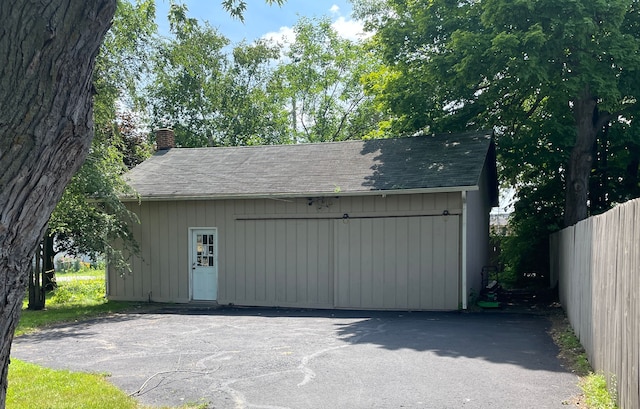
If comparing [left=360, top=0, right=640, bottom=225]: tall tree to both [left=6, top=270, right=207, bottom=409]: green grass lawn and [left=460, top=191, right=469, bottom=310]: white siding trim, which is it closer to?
[left=460, top=191, right=469, bottom=310]: white siding trim

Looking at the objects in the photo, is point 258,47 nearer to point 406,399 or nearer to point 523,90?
point 523,90

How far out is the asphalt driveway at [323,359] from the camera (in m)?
5.58

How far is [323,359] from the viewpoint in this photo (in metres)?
7.29

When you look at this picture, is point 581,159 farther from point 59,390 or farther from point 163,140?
point 59,390

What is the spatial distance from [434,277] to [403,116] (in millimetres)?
6619

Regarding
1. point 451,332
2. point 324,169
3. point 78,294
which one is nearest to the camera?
point 451,332

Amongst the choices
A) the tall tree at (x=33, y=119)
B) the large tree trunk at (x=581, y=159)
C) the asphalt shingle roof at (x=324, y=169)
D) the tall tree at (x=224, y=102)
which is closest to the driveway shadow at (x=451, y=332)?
the asphalt shingle roof at (x=324, y=169)

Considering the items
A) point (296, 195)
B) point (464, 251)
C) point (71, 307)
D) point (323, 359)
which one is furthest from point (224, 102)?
point (323, 359)

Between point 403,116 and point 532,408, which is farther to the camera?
point 403,116

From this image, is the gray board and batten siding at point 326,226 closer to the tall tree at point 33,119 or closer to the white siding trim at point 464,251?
the white siding trim at point 464,251

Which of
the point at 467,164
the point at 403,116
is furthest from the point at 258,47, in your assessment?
the point at 467,164

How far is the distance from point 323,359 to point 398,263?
5.44 meters

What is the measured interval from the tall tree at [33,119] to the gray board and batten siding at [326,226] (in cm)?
981

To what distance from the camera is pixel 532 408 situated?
511 centimetres
